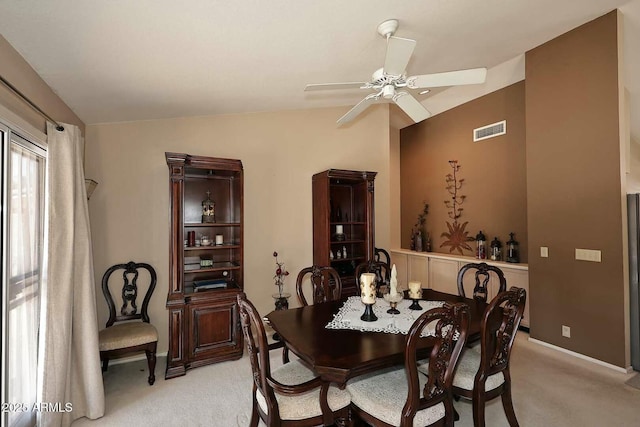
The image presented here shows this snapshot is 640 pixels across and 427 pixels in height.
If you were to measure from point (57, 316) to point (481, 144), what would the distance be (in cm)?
558

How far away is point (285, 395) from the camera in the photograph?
1577mm

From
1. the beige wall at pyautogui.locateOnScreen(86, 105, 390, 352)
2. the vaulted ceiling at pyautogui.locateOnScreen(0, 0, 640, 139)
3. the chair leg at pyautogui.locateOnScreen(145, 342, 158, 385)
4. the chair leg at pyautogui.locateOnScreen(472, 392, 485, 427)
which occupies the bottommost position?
the chair leg at pyautogui.locateOnScreen(145, 342, 158, 385)

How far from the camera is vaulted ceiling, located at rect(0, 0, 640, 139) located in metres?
1.74

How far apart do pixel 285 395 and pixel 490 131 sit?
15.8 feet

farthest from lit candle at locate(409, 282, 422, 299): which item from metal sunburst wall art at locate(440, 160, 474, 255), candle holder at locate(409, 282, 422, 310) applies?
metal sunburst wall art at locate(440, 160, 474, 255)

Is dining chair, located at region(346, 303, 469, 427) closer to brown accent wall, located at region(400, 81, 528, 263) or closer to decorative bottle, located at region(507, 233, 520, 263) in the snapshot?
decorative bottle, located at region(507, 233, 520, 263)

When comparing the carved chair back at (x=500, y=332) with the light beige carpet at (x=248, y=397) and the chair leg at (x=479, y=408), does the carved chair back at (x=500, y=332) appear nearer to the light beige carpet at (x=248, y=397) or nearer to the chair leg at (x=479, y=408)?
→ the chair leg at (x=479, y=408)

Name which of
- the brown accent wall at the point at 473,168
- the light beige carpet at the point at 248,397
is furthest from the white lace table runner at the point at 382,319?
the brown accent wall at the point at 473,168

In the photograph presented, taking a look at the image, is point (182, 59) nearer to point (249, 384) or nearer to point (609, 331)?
point (249, 384)

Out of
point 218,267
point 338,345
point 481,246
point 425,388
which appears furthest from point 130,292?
point 481,246

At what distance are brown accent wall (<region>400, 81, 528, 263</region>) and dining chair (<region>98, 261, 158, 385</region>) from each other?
15.4 feet

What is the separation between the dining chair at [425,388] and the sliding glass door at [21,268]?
211 centimetres

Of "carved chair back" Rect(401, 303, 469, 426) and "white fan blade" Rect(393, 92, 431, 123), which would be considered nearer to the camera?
"carved chair back" Rect(401, 303, 469, 426)

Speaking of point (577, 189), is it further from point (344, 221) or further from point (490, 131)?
point (344, 221)
